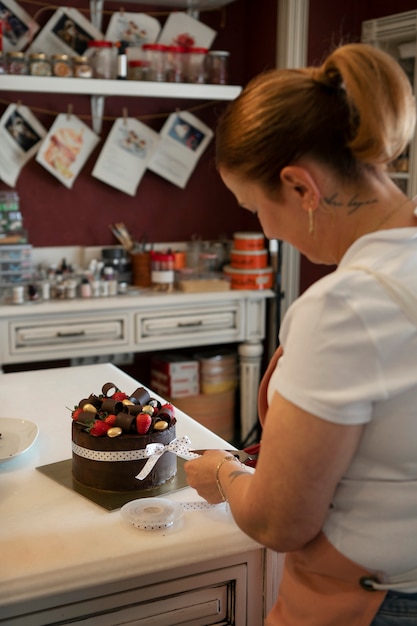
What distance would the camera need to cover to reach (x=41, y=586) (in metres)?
1.17

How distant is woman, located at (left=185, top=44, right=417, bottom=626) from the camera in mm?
917

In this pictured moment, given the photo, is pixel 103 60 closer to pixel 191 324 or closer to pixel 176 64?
pixel 176 64

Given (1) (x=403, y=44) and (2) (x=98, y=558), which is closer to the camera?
(2) (x=98, y=558)

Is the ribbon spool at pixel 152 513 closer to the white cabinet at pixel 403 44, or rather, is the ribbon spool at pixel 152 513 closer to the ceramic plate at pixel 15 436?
the ceramic plate at pixel 15 436

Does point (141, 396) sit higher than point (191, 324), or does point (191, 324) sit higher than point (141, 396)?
point (141, 396)

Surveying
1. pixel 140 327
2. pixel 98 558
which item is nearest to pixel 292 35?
pixel 140 327

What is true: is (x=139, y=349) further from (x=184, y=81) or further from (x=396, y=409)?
(x=396, y=409)

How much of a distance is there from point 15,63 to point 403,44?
5.29 feet

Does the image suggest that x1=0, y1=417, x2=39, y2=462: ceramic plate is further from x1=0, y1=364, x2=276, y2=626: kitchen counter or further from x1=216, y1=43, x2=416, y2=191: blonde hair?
x1=216, y1=43, x2=416, y2=191: blonde hair

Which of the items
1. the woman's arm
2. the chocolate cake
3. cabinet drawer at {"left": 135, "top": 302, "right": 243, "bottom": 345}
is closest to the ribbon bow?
the chocolate cake

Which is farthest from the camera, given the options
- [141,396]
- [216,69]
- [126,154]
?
[126,154]

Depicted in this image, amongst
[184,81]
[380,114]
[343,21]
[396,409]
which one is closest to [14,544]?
[396,409]

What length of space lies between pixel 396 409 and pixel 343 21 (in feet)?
10.2

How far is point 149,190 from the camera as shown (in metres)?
3.92
